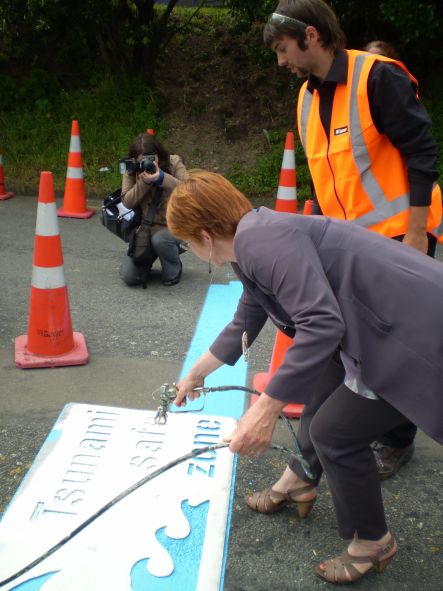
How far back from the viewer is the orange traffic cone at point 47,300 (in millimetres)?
3902

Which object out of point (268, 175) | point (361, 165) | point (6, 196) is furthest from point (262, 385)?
point (268, 175)

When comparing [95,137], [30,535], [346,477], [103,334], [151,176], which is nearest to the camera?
[346,477]

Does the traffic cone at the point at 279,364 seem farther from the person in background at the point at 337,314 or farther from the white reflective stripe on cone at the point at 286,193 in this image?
the white reflective stripe on cone at the point at 286,193

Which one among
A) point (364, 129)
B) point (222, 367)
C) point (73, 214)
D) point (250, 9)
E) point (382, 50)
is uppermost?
point (250, 9)

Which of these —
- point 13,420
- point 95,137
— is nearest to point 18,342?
point 13,420

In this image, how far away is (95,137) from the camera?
9953 millimetres

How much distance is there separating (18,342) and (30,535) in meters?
1.81

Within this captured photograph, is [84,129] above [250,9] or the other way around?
the other way around

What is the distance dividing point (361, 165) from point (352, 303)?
2.95 feet

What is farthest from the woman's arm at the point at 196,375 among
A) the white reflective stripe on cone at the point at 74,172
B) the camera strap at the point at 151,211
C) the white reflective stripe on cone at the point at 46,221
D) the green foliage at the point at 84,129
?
the green foliage at the point at 84,129

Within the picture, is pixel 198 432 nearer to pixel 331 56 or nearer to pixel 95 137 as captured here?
pixel 331 56

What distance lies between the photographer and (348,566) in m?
2.38

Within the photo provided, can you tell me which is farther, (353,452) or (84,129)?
(84,129)

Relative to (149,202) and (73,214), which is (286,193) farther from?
(73,214)
